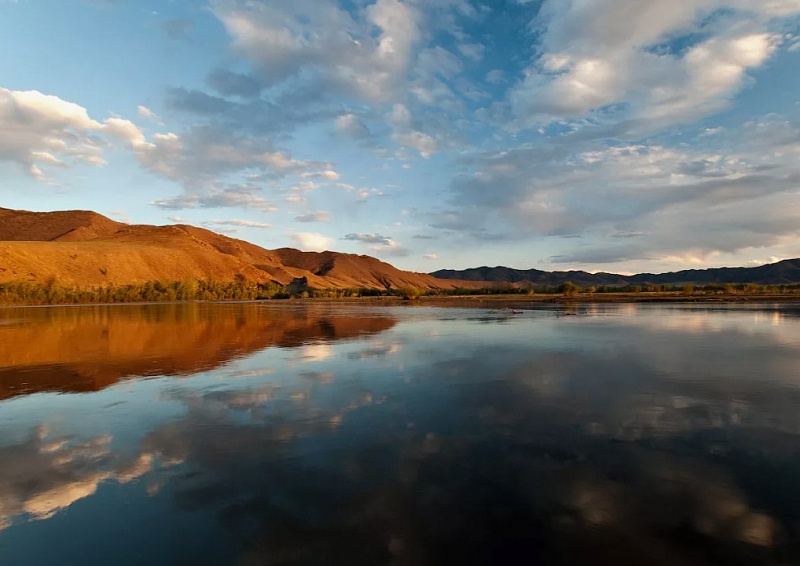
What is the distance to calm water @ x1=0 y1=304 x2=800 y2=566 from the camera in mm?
6527

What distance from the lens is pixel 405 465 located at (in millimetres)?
9289

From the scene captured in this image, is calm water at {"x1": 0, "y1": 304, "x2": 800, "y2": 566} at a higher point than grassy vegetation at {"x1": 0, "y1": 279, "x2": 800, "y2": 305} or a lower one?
lower

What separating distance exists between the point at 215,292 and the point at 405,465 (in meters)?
158

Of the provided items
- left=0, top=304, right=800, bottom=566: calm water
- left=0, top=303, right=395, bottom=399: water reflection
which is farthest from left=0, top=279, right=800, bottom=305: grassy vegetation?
left=0, top=304, right=800, bottom=566: calm water

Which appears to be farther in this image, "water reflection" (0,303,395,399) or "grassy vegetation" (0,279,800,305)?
"grassy vegetation" (0,279,800,305)

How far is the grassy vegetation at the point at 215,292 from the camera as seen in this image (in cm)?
10850

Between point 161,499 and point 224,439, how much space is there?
3206 millimetres

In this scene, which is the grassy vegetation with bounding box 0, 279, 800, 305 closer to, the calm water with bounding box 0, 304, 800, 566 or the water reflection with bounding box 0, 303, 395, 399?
the water reflection with bounding box 0, 303, 395, 399

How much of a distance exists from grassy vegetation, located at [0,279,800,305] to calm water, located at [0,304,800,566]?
375ft

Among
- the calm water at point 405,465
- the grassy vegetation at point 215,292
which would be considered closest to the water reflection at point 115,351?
the calm water at point 405,465

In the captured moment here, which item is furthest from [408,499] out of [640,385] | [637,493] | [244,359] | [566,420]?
[244,359]

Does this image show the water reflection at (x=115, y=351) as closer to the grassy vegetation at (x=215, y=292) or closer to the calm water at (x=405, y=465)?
the calm water at (x=405, y=465)

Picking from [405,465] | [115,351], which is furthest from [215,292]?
[405,465]

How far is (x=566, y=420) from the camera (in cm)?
1230
